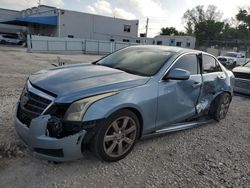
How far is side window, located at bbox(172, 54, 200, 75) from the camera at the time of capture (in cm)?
399

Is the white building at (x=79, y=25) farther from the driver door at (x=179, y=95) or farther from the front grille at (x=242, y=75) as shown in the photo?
the driver door at (x=179, y=95)

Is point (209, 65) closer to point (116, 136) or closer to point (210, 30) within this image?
point (116, 136)

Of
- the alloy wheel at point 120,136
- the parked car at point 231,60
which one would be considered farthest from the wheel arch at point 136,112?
the parked car at point 231,60

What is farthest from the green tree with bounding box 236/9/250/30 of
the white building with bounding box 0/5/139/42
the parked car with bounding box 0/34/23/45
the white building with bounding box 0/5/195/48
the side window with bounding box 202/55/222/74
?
the side window with bounding box 202/55/222/74

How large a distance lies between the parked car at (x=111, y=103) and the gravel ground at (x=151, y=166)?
0.23 metres

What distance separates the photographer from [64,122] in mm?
2693

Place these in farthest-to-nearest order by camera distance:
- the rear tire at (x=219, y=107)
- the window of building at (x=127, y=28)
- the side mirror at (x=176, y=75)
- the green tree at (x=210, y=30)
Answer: the green tree at (x=210, y=30), the window of building at (x=127, y=28), the rear tire at (x=219, y=107), the side mirror at (x=176, y=75)

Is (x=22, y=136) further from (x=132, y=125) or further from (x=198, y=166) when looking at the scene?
(x=198, y=166)

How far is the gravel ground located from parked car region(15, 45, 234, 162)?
23 centimetres

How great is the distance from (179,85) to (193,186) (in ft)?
5.23

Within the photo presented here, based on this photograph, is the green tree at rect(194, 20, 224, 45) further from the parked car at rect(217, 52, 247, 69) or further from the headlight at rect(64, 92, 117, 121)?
the headlight at rect(64, 92, 117, 121)

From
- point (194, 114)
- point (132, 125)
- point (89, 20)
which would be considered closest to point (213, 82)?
point (194, 114)

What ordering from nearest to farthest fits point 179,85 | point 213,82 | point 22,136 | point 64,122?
point 64,122 → point 22,136 → point 179,85 → point 213,82

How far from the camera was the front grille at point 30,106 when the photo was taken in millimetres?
2781
